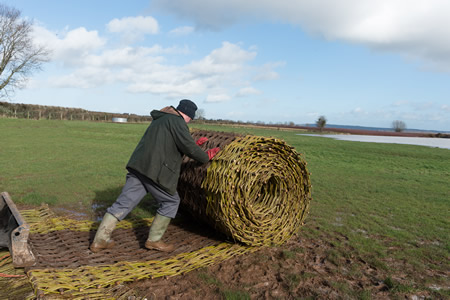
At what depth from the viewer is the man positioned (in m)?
4.55

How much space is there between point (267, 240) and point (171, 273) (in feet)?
5.68

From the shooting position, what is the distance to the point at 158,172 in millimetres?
4547

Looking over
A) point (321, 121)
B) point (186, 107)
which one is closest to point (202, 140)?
point (186, 107)

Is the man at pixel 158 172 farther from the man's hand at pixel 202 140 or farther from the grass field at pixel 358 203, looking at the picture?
the grass field at pixel 358 203

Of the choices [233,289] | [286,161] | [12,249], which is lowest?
[233,289]

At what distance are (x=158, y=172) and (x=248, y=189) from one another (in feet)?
4.42

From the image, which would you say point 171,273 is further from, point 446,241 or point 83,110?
point 83,110

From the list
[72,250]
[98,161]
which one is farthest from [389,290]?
[98,161]

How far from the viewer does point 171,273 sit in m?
4.14

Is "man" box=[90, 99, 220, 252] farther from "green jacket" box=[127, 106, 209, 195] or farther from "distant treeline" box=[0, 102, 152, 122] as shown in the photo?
"distant treeline" box=[0, 102, 152, 122]

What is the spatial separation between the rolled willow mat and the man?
0.40 metres

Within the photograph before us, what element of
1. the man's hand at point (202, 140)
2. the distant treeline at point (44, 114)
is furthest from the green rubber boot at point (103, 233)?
→ the distant treeline at point (44, 114)

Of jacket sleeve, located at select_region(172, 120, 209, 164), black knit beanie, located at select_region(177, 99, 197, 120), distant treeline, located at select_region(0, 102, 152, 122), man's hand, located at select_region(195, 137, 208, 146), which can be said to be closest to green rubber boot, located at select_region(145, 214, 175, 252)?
jacket sleeve, located at select_region(172, 120, 209, 164)

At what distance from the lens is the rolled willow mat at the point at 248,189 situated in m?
4.74
